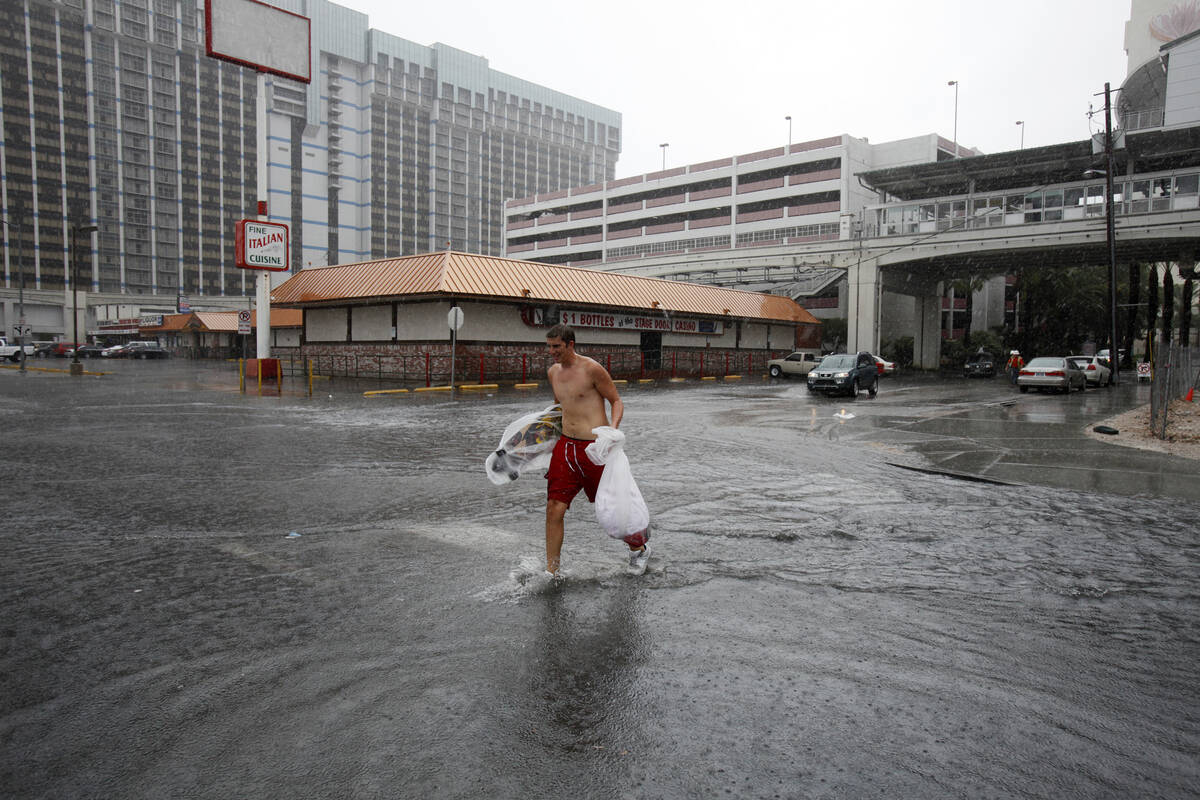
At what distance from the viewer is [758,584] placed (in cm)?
504

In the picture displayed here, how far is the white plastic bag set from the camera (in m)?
5.02

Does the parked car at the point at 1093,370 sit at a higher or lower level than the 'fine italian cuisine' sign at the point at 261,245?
lower

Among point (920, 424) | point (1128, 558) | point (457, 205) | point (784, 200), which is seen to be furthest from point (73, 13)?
point (1128, 558)

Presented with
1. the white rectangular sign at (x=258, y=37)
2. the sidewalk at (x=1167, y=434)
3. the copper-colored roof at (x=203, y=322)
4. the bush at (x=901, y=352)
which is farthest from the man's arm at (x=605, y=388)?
the copper-colored roof at (x=203, y=322)

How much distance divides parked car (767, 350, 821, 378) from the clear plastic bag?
37.6 m

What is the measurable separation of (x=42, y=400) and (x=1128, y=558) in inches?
908

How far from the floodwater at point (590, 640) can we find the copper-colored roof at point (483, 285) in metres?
20.7

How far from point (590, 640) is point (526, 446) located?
6.40 ft

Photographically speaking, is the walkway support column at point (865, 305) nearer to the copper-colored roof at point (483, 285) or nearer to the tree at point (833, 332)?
the copper-colored roof at point (483, 285)

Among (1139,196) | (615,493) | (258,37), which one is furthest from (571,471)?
(1139,196)

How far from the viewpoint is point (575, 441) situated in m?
5.19

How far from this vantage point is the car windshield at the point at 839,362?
2698 centimetres

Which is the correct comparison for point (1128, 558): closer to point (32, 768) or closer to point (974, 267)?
point (32, 768)

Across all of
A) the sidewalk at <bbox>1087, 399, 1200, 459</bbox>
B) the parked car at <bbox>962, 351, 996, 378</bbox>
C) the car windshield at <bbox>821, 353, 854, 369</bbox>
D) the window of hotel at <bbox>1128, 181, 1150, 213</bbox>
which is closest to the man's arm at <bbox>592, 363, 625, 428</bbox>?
the sidewalk at <bbox>1087, 399, 1200, 459</bbox>
